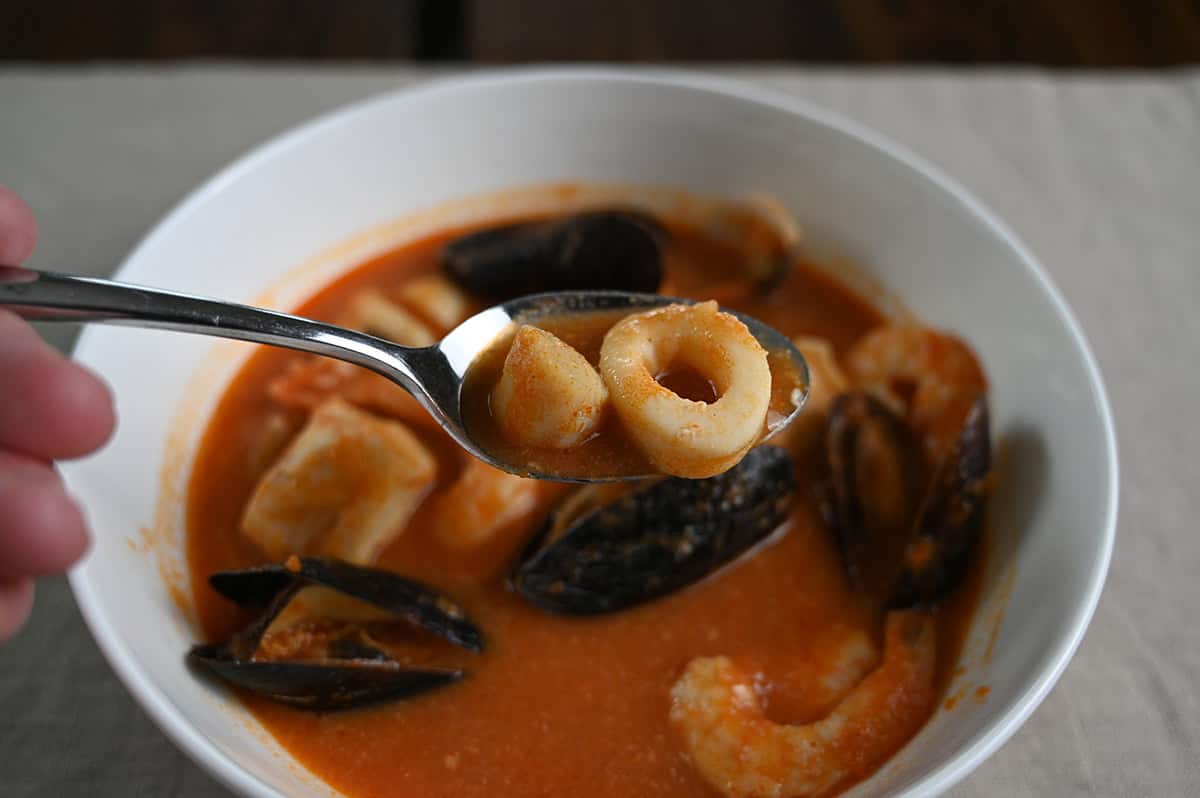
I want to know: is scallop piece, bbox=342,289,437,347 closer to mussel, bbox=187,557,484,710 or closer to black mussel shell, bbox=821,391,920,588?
mussel, bbox=187,557,484,710

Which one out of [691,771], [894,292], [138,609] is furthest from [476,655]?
[894,292]

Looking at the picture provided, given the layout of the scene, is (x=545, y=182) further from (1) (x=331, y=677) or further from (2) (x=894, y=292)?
(1) (x=331, y=677)

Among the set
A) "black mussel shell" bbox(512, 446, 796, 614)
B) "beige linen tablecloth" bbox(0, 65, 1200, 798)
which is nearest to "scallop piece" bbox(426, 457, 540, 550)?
"black mussel shell" bbox(512, 446, 796, 614)

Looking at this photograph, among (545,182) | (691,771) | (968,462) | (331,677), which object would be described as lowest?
(691,771)

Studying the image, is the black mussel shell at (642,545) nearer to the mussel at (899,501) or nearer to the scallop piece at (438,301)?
the mussel at (899,501)

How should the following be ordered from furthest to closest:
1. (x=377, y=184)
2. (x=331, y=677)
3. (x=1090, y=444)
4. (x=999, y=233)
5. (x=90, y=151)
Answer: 1. (x=90, y=151)
2. (x=377, y=184)
3. (x=999, y=233)
4. (x=1090, y=444)
5. (x=331, y=677)

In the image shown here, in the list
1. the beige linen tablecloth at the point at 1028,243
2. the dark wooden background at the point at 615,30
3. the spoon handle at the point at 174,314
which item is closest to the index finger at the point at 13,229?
the spoon handle at the point at 174,314

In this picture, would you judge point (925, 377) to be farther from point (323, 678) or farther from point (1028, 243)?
point (323, 678)
